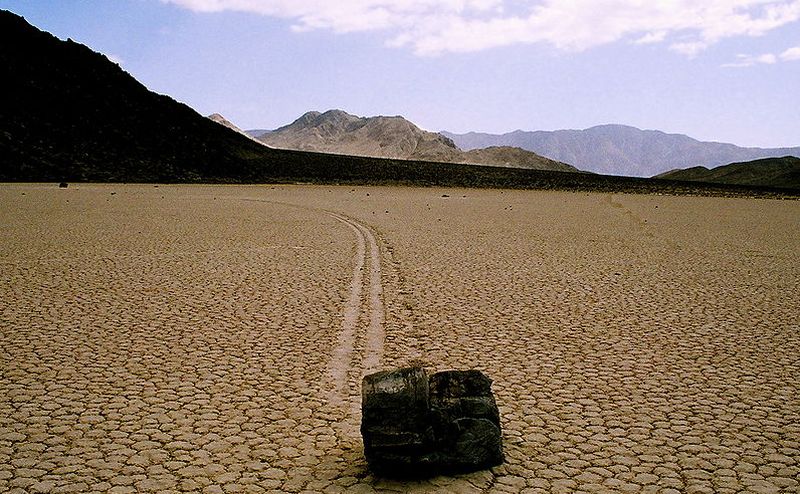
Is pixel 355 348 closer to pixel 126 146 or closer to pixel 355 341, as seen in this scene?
pixel 355 341

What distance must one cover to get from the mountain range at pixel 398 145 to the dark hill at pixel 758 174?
20.7 m

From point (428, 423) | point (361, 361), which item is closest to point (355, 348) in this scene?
point (361, 361)

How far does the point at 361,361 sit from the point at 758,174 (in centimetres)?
10537

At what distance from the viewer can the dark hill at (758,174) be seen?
287 ft

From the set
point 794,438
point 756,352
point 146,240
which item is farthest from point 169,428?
point 146,240

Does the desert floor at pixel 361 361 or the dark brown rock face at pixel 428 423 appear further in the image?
the desert floor at pixel 361 361

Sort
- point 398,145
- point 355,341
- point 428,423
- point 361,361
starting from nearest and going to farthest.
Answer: point 428,423, point 361,361, point 355,341, point 398,145

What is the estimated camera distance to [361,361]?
5.68 m

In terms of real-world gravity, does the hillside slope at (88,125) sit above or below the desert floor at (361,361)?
above

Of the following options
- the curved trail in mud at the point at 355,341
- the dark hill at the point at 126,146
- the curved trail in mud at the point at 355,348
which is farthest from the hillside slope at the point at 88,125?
the curved trail in mud at the point at 355,348

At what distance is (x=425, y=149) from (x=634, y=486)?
149 metres

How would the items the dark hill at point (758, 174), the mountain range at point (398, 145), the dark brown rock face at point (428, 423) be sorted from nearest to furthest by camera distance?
the dark brown rock face at point (428, 423) → the dark hill at point (758, 174) → the mountain range at point (398, 145)

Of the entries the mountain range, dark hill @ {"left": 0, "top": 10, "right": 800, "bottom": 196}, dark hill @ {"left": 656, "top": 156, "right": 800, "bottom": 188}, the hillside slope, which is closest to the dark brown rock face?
dark hill @ {"left": 0, "top": 10, "right": 800, "bottom": 196}

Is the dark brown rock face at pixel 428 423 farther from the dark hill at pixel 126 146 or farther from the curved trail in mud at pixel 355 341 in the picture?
the dark hill at pixel 126 146
